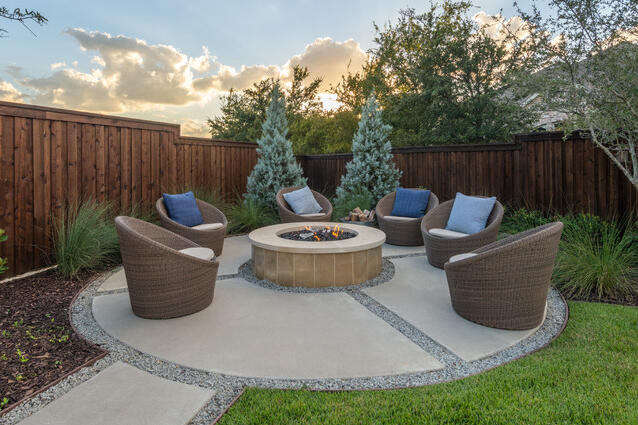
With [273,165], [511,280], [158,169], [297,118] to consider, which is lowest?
[511,280]

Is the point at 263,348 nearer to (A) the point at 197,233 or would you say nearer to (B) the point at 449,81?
(A) the point at 197,233

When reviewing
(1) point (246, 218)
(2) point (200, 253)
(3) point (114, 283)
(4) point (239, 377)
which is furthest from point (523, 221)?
(3) point (114, 283)

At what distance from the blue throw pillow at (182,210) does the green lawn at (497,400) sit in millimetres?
3798

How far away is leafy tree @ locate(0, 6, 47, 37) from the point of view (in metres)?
2.73

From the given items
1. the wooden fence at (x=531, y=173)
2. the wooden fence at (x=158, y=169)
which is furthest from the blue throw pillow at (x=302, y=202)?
the wooden fence at (x=531, y=173)

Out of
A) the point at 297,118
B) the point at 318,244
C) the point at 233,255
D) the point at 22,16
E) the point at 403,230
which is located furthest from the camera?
the point at 297,118

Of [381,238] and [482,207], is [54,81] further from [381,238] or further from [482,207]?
[482,207]

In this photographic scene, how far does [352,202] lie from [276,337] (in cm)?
505

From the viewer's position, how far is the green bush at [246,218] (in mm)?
6895

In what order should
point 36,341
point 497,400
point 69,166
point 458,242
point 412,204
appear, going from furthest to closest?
1. point 412,204
2. point 69,166
3. point 458,242
4. point 36,341
5. point 497,400

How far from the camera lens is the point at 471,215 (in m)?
4.55

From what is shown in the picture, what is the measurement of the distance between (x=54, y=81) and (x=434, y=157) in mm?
7272

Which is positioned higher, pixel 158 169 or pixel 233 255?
pixel 158 169

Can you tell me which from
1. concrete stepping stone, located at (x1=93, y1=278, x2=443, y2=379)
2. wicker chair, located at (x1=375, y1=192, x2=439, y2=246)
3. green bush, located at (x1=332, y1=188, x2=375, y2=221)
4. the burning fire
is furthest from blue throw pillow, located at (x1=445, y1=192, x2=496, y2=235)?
green bush, located at (x1=332, y1=188, x2=375, y2=221)
